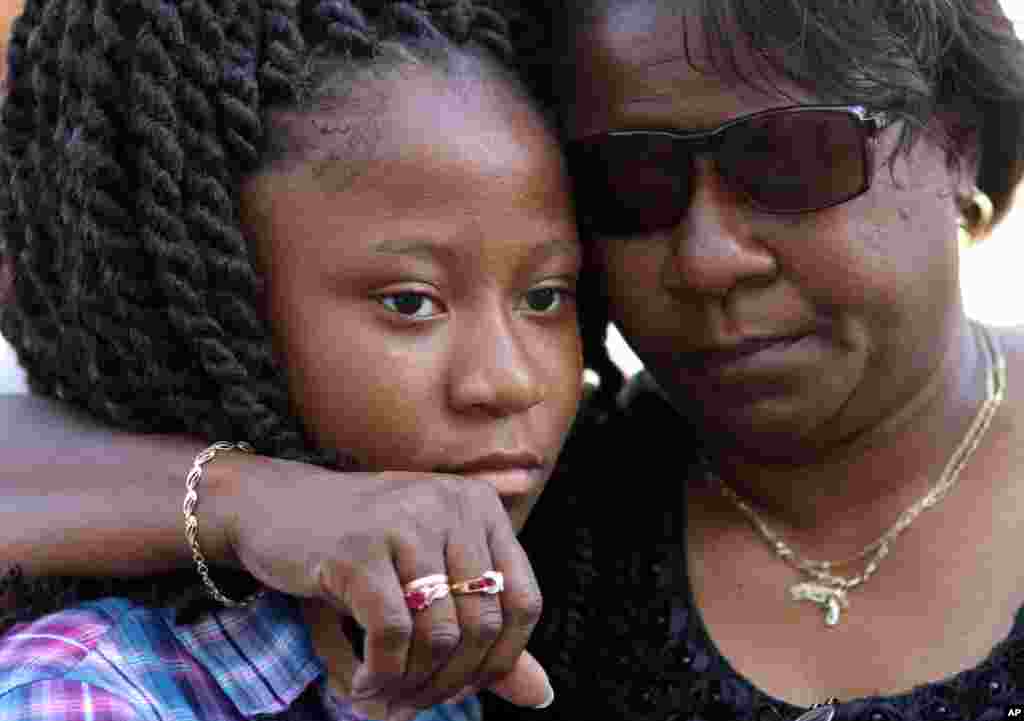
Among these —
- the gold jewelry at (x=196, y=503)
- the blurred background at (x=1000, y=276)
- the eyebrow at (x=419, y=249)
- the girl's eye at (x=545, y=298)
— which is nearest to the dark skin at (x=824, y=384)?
the girl's eye at (x=545, y=298)

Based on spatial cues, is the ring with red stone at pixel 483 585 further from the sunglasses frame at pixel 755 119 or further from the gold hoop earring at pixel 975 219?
the gold hoop earring at pixel 975 219

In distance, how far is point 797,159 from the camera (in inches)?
87.7

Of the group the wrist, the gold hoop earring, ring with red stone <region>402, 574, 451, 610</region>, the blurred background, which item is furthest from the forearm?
the blurred background

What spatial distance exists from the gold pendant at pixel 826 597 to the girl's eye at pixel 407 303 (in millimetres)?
1014

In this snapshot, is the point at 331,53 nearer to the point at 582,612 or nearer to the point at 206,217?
the point at 206,217

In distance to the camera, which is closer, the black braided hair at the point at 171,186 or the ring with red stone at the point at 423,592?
the ring with red stone at the point at 423,592

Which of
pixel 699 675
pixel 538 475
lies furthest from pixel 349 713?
pixel 699 675

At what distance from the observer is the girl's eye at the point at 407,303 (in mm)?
1991

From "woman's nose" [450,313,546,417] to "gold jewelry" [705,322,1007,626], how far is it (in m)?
0.82

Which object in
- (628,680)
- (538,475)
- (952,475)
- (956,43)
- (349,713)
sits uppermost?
(956,43)

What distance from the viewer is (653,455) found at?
2822 millimetres

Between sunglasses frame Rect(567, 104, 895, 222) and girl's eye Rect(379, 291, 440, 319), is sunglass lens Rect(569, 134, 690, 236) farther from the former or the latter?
girl's eye Rect(379, 291, 440, 319)

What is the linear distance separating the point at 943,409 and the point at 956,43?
2.27 ft

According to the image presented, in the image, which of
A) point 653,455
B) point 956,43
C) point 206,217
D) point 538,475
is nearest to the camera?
point 206,217
